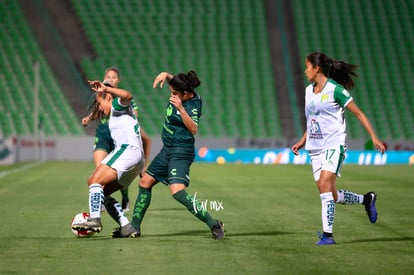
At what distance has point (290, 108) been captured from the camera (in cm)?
3988

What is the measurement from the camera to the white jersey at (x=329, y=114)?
1059 centimetres

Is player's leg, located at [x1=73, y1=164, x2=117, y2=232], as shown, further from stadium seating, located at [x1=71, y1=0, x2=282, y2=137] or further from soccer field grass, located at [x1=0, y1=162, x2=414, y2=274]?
stadium seating, located at [x1=71, y1=0, x2=282, y2=137]

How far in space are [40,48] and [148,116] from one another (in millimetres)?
5998

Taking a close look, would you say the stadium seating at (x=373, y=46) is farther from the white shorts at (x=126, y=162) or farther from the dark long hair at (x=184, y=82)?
the dark long hair at (x=184, y=82)

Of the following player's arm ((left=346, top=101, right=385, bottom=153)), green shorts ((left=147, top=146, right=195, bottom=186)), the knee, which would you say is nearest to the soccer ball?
the knee

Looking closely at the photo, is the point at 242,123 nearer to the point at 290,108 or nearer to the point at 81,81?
the point at 290,108

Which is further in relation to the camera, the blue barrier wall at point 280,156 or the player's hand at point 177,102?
the blue barrier wall at point 280,156

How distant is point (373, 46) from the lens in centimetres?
4316

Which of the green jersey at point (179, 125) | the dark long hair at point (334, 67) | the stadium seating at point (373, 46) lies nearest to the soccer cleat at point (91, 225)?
the green jersey at point (179, 125)

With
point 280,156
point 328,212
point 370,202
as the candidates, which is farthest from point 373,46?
point 328,212

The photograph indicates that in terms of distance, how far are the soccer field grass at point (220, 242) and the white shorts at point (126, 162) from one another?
0.75 meters

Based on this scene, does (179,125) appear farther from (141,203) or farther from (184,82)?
(141,203)

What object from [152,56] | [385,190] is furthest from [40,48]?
[385,190]

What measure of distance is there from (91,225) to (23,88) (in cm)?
2872
